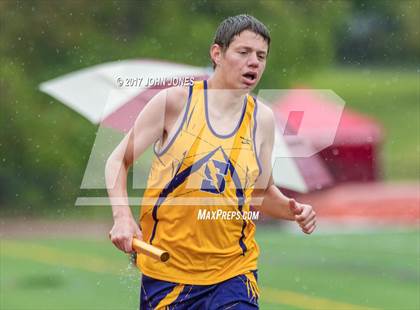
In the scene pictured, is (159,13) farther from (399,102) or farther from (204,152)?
(204,152)

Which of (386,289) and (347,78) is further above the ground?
(347,78)

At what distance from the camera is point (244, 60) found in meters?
3.60

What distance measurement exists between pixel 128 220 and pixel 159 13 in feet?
28.0

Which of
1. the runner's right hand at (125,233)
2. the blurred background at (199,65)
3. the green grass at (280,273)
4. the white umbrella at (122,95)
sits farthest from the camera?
the blurred background at (199,65)

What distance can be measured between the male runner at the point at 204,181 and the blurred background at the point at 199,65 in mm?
6569

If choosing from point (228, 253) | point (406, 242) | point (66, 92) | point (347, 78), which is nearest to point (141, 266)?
point (228, 253)

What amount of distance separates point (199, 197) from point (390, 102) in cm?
966

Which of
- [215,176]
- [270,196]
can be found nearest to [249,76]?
[215,176]

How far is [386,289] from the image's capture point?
808 cm

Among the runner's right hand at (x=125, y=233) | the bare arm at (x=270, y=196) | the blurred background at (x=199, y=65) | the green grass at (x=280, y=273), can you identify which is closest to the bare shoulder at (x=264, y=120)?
the bare arm at (x=270, y=196)

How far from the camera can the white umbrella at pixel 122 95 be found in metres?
6.65

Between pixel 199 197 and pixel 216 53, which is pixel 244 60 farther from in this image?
pixel 199 197

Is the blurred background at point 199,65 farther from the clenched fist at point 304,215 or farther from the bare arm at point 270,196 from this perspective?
the clenched fist at point 304,215

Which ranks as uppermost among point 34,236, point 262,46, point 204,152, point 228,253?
point 262,46
